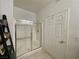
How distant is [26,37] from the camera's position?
3.85 metres

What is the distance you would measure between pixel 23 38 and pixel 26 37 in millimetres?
197

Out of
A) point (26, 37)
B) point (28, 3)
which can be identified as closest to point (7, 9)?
point (28, 3)

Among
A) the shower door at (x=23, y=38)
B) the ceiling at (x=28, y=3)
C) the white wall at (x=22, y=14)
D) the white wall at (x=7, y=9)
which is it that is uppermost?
the ceiling at (x=28, y=3)

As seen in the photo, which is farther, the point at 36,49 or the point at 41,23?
the point at 41,23

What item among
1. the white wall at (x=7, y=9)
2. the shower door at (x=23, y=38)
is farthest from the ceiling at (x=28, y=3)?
the white wall at (x=7, y=9)

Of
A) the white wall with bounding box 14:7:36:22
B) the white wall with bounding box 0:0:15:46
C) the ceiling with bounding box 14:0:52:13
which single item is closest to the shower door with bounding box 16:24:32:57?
the white wall with bounding box 14:7:36:22

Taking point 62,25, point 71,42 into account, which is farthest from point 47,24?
point 71,42

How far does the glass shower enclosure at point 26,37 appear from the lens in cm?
338

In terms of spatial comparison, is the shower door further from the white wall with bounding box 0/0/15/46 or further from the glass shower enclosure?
the white wall with bounding box 0/0/15/46

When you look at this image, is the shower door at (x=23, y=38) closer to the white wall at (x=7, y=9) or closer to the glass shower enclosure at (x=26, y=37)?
the glass shower enclosure at (x=26, y=37)

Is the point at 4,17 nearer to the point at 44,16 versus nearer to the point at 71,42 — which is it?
the point at 71,42

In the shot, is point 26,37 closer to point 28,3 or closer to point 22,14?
point 22,14

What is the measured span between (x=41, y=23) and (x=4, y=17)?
10.6 feet

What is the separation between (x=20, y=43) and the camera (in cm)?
351
